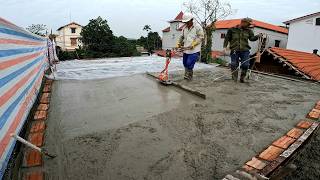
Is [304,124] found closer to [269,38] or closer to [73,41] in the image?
[269,38]

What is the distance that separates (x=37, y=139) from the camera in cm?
288

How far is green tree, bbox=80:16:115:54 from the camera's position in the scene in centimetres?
3225

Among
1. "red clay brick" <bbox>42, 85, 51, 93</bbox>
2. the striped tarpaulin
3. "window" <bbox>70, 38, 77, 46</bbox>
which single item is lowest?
"red clay brick" <bbox>42, 85, 51, 93</bbox>

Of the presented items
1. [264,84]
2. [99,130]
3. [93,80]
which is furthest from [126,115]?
[264,84]

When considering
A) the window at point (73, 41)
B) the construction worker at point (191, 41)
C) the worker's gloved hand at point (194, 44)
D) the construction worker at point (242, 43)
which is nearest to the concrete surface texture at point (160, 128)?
the construction worker at point (191, 41)

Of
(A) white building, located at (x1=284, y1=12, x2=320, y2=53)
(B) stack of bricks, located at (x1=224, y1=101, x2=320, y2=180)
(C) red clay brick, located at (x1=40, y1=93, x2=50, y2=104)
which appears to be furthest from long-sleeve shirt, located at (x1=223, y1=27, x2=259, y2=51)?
(A) white building, located at (x1=284, y1=12, x2=320, y2=53)

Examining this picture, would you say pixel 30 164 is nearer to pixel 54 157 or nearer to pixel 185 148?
pixel 54 157

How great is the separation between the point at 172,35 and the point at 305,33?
21.5 meters

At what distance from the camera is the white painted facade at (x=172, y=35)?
42.0 m

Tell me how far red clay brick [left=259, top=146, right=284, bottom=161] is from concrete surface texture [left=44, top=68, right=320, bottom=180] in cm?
11

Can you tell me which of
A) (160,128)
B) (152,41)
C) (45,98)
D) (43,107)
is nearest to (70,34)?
(152,41)

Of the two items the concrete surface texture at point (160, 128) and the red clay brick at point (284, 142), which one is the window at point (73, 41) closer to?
the concrete surface texture at point (160, 128)

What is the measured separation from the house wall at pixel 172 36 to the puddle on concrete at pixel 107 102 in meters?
36.6

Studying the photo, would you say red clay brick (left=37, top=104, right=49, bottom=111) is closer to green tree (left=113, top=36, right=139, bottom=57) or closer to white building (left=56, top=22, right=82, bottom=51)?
green tree (left=113, top=36, right=139, bottom=57)
